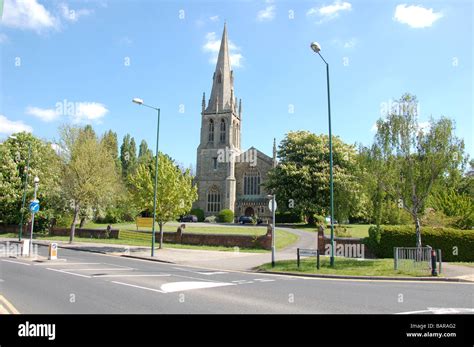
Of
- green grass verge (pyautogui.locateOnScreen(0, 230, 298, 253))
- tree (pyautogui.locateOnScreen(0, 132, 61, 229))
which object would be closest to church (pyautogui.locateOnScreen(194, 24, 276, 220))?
tree (pyautogui.locateOnScreen(0, 132, 61, 229))

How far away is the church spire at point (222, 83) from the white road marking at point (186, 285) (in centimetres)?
5631

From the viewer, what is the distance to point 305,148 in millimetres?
49062

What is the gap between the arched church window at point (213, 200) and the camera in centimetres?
6388

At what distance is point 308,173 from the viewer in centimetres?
4625

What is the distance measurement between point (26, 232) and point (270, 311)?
139 ft

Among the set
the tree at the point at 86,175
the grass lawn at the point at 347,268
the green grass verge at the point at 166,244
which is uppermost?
the tree at the point at 86,175

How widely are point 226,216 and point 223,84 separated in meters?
24.7

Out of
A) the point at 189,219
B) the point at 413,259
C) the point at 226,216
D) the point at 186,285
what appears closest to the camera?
the point at 186,285

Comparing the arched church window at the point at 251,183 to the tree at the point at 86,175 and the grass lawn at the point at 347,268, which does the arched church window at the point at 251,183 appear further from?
the grass lawn at the point at 347,268

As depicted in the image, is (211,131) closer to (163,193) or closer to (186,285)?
(163,193)

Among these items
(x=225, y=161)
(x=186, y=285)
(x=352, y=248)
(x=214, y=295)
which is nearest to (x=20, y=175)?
(x=225, y=161)

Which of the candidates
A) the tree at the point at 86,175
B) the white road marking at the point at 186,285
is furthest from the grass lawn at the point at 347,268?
the tree at the point at 86,175
